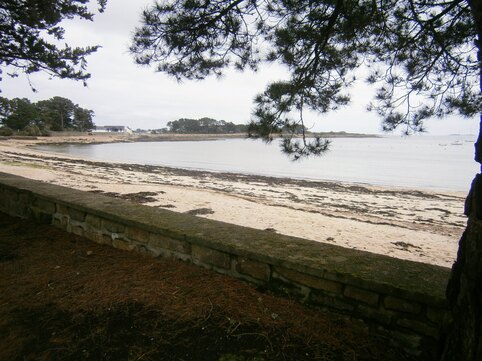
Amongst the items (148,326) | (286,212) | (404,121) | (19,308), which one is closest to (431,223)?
(286,212)

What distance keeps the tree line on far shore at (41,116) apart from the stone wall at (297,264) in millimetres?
41949

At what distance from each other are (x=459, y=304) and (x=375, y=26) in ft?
10.6

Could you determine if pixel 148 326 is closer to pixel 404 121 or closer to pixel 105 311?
pixel 105 311

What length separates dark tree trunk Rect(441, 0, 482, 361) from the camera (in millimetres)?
1246

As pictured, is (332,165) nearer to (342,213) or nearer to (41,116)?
(342,213)

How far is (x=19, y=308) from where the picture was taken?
2.01 meters

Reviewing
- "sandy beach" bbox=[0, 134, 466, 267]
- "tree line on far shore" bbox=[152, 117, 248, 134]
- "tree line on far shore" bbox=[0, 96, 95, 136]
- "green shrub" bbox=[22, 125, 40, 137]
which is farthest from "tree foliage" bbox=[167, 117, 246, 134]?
"sandy beach" bbox=[0, 134, 466, 267]

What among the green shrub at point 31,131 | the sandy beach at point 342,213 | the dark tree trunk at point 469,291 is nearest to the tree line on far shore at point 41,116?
the green shrub at point 31,131

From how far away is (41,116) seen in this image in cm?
5431

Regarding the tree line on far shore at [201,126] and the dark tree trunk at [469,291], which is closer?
the dark tree trunk at [469,291]

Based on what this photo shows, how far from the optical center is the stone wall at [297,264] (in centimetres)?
173

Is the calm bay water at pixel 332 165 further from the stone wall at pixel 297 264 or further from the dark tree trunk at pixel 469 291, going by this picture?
the dark tree trunk at pixel 469 291

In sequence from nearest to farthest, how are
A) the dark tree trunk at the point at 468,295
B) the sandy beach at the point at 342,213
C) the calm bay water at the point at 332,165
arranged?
the dark tree trunk at the point at 468,295
the sandy beach at the point at 342,213
the calm bay water at the point at 332,165

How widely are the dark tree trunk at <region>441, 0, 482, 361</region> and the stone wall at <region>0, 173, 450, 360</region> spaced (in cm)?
30
